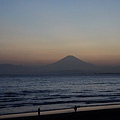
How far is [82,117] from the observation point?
1834 centimetres

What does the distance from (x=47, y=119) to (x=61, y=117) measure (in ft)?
3.63

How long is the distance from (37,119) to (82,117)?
2.77 m

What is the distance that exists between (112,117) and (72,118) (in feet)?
8.04

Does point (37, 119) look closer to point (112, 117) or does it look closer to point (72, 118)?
point (72, 118)

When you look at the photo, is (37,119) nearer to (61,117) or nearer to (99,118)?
(61,117)

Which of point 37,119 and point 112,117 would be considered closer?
point 37,119

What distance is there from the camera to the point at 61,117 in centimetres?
1819

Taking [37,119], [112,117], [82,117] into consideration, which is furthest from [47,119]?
[112,117]

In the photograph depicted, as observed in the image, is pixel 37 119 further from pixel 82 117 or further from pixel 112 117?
pixel 112 117

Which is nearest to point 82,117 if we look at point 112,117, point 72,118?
point 72,118

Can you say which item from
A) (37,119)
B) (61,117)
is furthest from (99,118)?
(37,119)

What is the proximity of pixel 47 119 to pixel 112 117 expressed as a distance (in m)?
4.00

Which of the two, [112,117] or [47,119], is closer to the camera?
[47,119]

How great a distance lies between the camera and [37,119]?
17281mm
